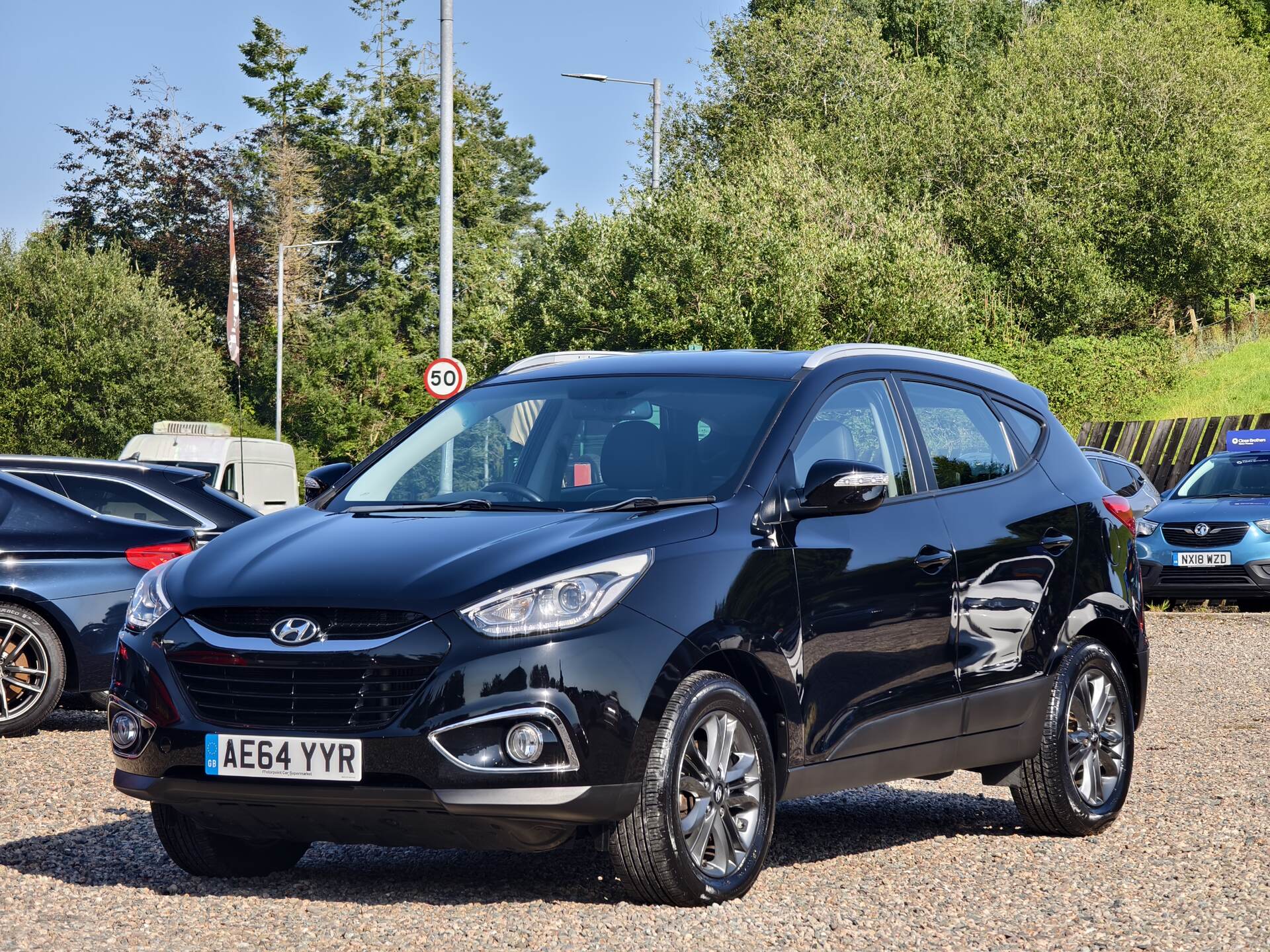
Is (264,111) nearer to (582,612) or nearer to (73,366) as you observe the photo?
(73,366)

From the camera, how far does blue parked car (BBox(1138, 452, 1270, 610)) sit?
19.5m

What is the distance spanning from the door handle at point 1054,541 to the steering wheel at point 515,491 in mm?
2230

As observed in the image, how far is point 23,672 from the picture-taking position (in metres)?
9.76

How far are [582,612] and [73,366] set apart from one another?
1945 inches

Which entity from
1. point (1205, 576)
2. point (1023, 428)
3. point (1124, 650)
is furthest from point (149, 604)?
point (1205, 576)

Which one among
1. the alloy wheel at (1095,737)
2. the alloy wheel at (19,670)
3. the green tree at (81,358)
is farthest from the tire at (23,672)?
the green tree at (81,358)

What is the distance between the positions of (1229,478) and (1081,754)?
49.8 feet

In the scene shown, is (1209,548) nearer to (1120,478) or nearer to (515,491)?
(1120,478)

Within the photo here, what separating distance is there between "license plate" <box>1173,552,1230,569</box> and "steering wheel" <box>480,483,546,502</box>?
1535 centimetres

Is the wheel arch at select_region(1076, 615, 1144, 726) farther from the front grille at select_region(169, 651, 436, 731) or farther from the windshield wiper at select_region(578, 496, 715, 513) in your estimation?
the front grille at select_region(169, 651, 436, 731)

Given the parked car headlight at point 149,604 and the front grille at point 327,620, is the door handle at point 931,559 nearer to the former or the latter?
the front grille at point 327,620

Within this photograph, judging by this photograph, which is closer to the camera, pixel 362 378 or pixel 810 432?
pixel 810 432

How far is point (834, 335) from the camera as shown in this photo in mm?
36406

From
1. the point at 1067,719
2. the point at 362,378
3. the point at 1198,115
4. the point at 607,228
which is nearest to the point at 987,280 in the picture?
the point at 1198,115
